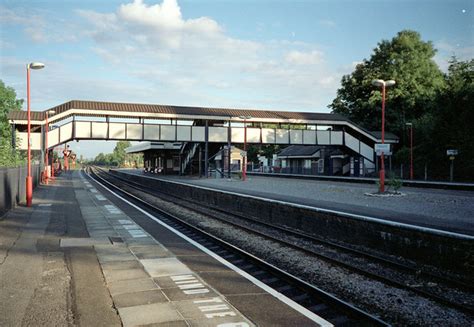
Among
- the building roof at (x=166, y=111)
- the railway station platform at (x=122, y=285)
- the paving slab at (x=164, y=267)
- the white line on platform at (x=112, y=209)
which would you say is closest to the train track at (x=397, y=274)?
the railway station platform at (x=122, y=285)

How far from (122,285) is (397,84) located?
57.2 meters

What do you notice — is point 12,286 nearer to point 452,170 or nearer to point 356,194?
point 356,194

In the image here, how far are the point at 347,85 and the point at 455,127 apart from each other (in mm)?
25441

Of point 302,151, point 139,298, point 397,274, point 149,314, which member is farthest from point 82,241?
point 302,151

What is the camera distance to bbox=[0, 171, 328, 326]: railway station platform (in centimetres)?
624

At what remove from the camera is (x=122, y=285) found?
7871 mm

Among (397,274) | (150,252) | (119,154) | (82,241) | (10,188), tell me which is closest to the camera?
(397,274)

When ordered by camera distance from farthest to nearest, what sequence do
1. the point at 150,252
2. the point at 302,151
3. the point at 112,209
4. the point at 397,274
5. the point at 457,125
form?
the point at 302,151, the point at 457,125, the point at 112,209, the point at 150,252, the point at 397,274

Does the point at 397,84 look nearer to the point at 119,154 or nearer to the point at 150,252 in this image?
the point at 150,252

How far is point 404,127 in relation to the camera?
184ft

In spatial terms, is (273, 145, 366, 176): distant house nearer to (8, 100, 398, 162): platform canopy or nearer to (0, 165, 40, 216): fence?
(8, 100, 398, 162): platform canopy

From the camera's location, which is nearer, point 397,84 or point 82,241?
point 82,241

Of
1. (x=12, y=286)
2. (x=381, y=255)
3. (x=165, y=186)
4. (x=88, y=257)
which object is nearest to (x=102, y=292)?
(x=12, y=286)

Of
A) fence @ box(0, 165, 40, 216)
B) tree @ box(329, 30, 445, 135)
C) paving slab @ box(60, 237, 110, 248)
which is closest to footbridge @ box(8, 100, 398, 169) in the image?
tree @ box(329, 30, 445, 135)
